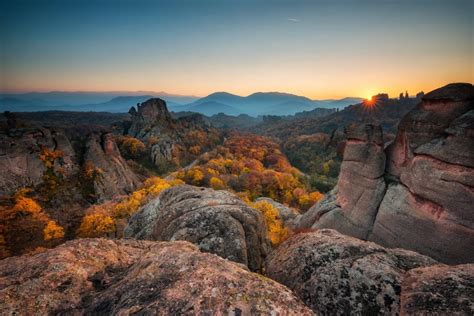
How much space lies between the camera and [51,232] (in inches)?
1748

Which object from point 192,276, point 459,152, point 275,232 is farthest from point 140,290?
point 275,232

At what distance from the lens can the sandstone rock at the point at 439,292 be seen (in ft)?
21.9

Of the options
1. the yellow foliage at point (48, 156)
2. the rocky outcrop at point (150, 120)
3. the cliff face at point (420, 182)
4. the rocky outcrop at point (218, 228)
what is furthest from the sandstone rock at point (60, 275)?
the rocky outcrop at point (150, 120)

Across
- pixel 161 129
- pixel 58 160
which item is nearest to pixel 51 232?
pixel 58 160

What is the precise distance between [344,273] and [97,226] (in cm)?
4766

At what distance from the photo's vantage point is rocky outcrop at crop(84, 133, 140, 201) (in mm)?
67106

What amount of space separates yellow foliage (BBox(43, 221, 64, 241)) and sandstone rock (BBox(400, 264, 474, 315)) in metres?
55.4

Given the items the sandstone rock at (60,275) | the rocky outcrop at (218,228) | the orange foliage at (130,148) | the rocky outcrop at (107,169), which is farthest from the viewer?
the orange foliage at (130,148)

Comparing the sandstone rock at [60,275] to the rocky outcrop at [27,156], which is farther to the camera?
the rocky outcrop at [27,156]

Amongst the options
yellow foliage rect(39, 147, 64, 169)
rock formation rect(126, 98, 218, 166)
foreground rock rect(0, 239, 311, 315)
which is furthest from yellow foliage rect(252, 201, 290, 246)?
rock formation rect(126, 98, 218, 166)

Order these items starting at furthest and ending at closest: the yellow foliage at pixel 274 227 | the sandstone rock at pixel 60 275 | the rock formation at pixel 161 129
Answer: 1. the rock formation at pixel 161 129
2. the yellow foliage at pixel 274 227
3. the sandstone rock at pixel 60 275

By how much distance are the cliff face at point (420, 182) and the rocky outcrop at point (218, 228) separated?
12654 millimetres

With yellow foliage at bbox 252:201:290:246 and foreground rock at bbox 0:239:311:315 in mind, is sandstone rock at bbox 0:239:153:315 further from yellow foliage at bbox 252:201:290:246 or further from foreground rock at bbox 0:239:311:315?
yellow foliage at bbox 252:201:290:246

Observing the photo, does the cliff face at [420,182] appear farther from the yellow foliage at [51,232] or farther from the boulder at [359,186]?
the yellow foliage at [51,232]
